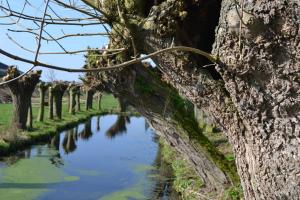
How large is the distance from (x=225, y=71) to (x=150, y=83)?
3394 millimetres

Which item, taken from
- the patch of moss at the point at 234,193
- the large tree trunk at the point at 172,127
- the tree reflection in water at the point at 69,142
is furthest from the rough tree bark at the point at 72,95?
the patch of moss at the point at 234,193

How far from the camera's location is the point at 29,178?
580 inches

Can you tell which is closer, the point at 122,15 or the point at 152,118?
the point at 122,15

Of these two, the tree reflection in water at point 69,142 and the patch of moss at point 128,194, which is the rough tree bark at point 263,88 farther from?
the tree reflection in water at point 69,142

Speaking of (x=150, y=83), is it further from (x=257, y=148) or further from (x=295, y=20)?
(x=295, y=20)

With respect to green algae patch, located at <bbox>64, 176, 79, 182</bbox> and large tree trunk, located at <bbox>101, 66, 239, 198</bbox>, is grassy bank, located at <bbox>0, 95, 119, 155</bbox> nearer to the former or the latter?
green algae patch, located at <bbox>64, 176, 79, 182</bbox>

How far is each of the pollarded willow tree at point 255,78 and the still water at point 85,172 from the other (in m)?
8.20

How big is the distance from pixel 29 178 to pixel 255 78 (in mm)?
12179

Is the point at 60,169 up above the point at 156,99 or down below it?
below

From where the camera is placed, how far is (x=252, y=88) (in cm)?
366

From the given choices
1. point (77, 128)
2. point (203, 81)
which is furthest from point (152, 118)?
point (77, 128)

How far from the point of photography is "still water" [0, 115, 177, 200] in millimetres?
12953

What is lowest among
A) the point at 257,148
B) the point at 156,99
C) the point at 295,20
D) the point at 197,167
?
the point at 197,167

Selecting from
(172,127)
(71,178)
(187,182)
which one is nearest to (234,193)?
(172,127)
